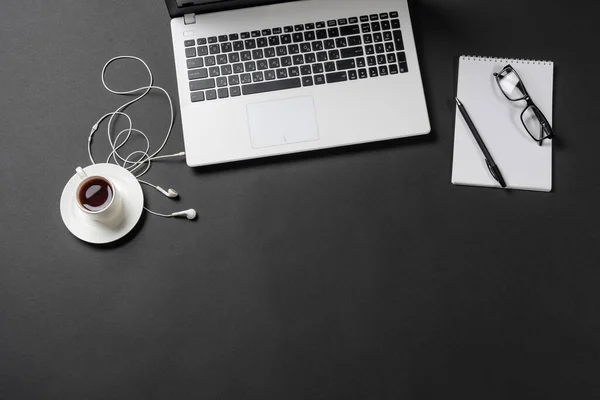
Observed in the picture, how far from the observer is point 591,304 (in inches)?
37.0

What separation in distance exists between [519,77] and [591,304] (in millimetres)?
412

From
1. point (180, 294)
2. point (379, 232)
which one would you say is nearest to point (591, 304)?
point (379, 232)

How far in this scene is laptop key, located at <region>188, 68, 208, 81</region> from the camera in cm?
99

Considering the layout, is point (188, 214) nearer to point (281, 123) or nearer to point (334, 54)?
point (281, 123)

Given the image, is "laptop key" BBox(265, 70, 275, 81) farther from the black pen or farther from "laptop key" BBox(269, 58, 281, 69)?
the black pen

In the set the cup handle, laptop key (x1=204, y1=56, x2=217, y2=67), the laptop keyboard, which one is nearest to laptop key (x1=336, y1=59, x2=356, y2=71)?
the laptop keyboard

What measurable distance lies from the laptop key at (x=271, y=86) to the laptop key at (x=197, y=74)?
7 centimetres

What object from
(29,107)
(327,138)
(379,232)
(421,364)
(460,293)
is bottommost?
(421,364)

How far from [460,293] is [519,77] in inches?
15.8

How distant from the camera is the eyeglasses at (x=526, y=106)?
3.21 feet

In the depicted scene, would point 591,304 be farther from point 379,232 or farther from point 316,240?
point 316,240

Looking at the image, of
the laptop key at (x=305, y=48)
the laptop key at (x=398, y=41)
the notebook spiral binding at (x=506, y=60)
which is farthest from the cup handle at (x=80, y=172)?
the notebook spiral binding at (x=506, y=60)

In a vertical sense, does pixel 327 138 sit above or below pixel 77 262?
above

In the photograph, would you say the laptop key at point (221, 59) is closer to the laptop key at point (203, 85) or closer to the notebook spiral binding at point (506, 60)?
the laptop key at point (203, 85)
